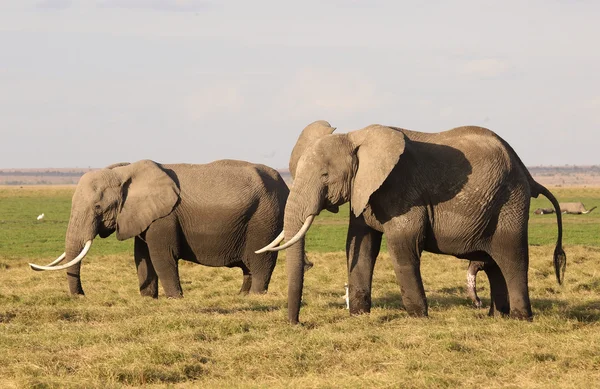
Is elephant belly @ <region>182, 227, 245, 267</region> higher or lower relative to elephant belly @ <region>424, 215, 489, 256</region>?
lower

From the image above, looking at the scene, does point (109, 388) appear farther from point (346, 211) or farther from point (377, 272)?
point (346, 211)

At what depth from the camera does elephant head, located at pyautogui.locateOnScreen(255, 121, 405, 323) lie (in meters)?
12.2

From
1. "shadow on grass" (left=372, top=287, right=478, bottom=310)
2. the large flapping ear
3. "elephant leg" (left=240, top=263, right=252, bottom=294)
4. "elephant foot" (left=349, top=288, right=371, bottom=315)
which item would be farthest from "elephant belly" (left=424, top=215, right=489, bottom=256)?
"elephant leg" (left=240, top=263, right=252, bottom=294)

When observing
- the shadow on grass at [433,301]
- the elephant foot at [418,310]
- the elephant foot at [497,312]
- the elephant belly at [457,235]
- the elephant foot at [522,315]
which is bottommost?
the shadow on grass at [433,301]

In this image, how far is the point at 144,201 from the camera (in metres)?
16.0

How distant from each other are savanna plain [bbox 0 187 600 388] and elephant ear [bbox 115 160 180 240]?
1.17 metres

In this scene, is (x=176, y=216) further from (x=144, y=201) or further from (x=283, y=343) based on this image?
(x=283, y=343)

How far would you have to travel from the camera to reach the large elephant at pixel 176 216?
16000 millimetres

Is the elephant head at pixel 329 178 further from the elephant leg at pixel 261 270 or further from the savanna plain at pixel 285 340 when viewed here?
the elephant leg at pixel 261 270

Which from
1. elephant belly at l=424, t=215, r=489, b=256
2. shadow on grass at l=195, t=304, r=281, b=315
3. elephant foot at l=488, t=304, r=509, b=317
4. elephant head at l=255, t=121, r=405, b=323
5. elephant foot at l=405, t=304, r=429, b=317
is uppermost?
elephant head at l=255, t=121, r=405, b=323

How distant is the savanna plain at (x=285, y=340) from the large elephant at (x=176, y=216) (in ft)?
1.98

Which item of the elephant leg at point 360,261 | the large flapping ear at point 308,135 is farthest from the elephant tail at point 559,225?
the large flapping ear at point 308,135

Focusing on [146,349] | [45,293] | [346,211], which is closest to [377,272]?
[45,293]

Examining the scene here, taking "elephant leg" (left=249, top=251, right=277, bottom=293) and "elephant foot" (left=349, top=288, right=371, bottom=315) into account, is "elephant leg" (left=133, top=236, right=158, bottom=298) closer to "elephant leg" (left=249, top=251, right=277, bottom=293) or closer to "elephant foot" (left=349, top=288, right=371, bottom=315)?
"elephant leg" (left=249, top=251, right=277, bottom=293)
